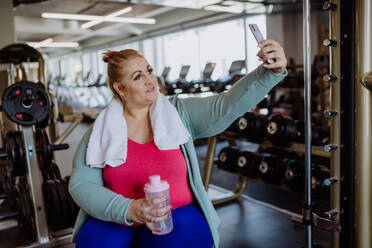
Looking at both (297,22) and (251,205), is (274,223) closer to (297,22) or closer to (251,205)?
(251,205)

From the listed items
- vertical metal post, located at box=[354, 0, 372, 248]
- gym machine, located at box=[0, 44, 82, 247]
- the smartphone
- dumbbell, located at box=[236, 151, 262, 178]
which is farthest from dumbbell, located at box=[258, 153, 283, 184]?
the smartphone

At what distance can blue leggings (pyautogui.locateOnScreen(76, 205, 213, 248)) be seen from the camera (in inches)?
43.7

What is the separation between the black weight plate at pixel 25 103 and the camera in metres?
2.18

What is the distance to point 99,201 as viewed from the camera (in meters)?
1.11

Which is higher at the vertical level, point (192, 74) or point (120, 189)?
point (192, 74)

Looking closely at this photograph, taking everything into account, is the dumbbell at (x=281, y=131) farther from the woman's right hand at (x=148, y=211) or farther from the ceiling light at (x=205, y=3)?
the ceiling light at (x=205, y=3)

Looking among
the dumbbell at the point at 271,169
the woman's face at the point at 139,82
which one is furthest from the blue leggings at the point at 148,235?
the dumbbell at the point at 271,169

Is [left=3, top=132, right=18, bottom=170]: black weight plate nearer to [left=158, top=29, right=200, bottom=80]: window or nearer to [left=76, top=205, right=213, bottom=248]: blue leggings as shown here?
[left=76, top=205, right=213, bottom=248]: blue leggings

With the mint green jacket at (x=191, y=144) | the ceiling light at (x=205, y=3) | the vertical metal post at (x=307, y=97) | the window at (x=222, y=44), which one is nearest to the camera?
the mint green jacket at (x=191, y=144)

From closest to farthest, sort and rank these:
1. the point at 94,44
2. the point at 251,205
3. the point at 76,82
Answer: the point at 251,205 < the point at 76,82 < the point at 94,44

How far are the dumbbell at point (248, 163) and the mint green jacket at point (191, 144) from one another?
153 cm

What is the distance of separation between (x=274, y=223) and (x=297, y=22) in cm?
524

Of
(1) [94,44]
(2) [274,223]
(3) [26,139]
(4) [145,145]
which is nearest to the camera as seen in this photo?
(4) [145,145]

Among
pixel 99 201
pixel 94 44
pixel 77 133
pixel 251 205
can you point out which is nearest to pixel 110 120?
pixel 99 201
